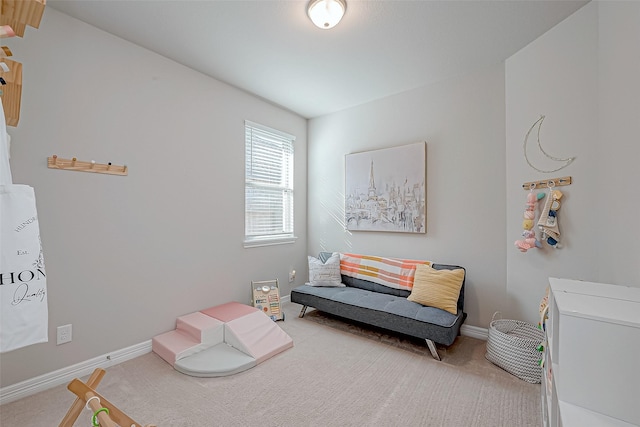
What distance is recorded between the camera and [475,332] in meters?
2.81

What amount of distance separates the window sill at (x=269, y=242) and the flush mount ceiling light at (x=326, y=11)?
2339 millimetres

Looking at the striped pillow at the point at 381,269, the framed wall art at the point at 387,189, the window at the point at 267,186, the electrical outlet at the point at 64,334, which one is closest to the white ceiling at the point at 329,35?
the window at the point at 267,186

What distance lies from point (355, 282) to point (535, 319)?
1736 mm

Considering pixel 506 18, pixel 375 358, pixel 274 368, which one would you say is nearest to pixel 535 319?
pixel 375 358

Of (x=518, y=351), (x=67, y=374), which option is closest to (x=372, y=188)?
(x=518, y=351)

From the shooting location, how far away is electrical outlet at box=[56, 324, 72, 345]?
2.02 meters

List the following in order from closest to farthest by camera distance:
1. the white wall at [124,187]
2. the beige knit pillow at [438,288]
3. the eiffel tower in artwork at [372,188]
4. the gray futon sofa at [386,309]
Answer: the white wall at [124,187], the gray futon sofa at [386,309], the beige knit pillow at [438,288], the eiffel tower in artwork at [372,188]

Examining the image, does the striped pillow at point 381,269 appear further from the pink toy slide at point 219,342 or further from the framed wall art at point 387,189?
the pink toy slide at point 219,342

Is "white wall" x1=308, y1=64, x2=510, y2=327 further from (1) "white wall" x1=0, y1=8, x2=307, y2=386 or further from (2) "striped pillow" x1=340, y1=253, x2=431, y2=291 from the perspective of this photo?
(1) "white wall" x1=0, y1=8, x2=307, y2=386

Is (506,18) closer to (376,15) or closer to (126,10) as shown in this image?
(376,15)

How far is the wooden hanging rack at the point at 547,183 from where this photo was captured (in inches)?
84.4

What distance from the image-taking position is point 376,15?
2053 mm

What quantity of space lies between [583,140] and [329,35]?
210cm

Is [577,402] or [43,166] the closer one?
[577,402]
